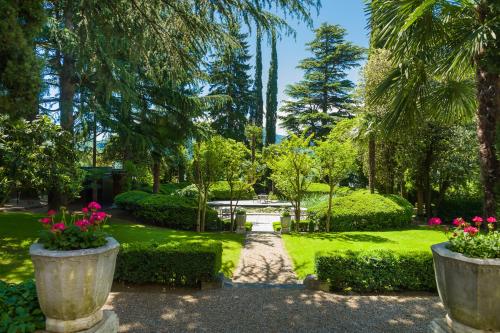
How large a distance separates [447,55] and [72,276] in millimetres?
6776

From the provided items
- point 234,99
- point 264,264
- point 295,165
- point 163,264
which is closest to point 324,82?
point 234,99

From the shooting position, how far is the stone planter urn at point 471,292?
2.94m

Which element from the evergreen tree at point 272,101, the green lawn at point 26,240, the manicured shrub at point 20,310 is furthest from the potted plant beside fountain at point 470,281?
the evergreen tree at point 272,101

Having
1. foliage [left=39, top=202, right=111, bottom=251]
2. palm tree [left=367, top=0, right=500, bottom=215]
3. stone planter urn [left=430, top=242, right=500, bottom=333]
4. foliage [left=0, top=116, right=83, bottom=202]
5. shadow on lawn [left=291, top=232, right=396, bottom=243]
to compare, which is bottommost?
shadow on lawn [left=291, top=232, right=396, bottom=243]

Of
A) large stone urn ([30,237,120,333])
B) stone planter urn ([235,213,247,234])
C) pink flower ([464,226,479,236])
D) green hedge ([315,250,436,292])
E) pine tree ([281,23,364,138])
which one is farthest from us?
pine tree ([281,23,364,138])

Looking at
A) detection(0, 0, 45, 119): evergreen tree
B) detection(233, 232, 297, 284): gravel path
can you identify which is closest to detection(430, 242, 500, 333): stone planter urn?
detection(233, 232, 297, 284): gravel path

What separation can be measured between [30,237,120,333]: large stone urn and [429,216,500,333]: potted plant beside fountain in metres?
3.37

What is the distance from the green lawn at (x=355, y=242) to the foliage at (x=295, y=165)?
2.33 m

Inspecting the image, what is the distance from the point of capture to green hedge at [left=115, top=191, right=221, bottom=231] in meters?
13.6

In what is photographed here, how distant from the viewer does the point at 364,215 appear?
534 inches

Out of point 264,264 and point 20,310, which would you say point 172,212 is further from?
point 20,310

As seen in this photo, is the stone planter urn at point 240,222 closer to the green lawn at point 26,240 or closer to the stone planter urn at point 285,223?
the green lawn at point 26,240

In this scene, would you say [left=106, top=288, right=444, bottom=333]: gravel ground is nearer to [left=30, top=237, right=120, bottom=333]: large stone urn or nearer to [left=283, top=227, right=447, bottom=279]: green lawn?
[left=30, top=237, right=120, bottom=333]: large stone urn

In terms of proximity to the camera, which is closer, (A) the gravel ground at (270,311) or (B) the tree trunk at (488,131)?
(A) the gravel ground at (270,311)
